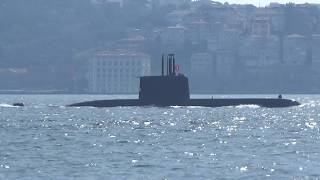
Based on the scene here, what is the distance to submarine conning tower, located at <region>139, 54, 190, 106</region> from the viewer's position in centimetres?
7588

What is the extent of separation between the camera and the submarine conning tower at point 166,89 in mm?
75875

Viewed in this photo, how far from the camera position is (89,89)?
181000mm

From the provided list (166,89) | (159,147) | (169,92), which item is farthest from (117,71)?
(159,147)

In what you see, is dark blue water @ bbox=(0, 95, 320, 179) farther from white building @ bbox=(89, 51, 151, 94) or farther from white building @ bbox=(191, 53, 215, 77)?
white building @ bbox=(191, 53, 215, 77)

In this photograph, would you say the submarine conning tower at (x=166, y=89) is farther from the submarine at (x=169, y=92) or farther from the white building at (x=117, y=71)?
the white building at (x=117, y=71)

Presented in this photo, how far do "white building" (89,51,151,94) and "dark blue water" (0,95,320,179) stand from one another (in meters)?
107

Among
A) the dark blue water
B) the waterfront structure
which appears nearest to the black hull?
the dark blue water

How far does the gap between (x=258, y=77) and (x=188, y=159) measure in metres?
143

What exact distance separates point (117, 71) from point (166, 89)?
108 m

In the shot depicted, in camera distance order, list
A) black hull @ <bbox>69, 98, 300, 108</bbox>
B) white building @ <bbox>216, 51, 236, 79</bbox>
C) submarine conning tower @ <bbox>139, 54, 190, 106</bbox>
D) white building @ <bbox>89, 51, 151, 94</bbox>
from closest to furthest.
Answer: submarine conning tower @ <bbox>139, 54, 190, 106</bbox>, black hull @ <bbox>69, 98, 300, 108</bbox>, white building @ <bbox>89, 51, 151, 94</bbox>, white building @ <bbox>216, 51, 236, 79</bbox>

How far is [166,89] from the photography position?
7650cm

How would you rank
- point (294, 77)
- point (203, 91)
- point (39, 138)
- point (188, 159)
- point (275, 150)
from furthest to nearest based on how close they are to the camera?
1. point (294, 77)
2. point (203, 91)
3. point (39, 138)
4. point (275, 150)
5. point (188, 159)

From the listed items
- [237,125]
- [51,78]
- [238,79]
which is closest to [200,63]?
[238,79]

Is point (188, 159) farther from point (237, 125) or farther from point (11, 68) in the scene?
point (11, 68)
